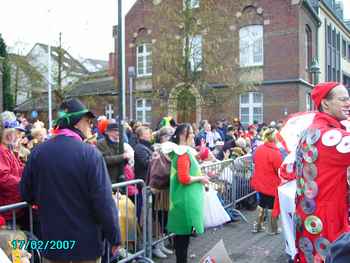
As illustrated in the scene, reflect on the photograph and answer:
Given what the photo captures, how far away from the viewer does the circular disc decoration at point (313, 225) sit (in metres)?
3.21

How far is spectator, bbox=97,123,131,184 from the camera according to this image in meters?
5.18

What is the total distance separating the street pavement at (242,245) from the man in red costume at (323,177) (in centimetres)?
251

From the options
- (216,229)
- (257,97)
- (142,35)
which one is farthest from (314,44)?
(216,229)

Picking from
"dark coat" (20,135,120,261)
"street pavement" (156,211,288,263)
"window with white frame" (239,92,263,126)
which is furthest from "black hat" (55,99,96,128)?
"window with white frame" (239,92,263,126)

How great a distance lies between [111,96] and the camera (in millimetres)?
32625

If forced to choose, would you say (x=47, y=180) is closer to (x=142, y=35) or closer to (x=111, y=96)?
(x=142, y=35)

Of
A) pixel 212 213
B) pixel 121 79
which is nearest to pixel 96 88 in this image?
pixel 212 213

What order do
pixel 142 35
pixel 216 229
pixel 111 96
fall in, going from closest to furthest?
pixel 216 229 → pixel 142 35 → pixel 111 96

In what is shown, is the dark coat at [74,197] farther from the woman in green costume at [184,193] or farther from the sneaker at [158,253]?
the sneaker at [158,253]

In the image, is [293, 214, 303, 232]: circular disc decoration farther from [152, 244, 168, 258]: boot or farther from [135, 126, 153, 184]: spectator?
[135, 126, 153, 184]: spectator

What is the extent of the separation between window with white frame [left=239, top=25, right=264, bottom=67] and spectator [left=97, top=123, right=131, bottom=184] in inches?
798

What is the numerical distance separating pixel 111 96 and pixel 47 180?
2988cm

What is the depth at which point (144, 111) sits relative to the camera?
29781 millimetres

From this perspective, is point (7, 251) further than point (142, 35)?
No
